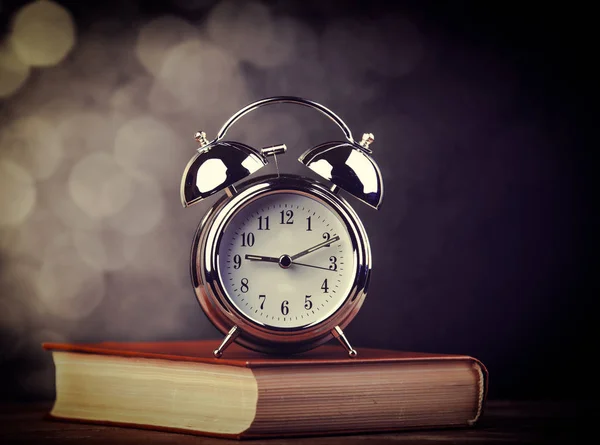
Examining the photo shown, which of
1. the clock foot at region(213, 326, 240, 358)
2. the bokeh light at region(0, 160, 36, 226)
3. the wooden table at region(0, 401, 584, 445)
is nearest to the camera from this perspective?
the wooden table at region(0, 401, 584, 445)

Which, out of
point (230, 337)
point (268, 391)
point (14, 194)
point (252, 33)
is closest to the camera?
point (268, 391)

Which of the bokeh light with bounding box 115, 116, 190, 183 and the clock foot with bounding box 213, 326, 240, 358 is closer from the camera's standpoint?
the clock foot with bounding box 213, 326, 240, 358

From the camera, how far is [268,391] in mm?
1345

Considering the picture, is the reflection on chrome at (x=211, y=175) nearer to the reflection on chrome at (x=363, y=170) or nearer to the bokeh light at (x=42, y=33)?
the reflection on chrome at (x=363, y=170)

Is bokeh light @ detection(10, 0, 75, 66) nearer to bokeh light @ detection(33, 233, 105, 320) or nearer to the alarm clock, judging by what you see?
bokeh light @ detection(33, 233, 105, 320)

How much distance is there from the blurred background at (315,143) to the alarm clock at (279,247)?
0.49 metres

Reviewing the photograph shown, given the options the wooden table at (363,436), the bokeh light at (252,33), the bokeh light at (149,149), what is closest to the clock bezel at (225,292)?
the wooden table at (363,436)

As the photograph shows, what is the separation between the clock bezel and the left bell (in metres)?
0.04

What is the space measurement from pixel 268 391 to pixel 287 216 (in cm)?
34

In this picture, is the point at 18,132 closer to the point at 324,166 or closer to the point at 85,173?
the point at 85,173

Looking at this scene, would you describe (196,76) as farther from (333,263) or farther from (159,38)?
(333,263)

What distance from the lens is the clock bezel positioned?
1499 mm

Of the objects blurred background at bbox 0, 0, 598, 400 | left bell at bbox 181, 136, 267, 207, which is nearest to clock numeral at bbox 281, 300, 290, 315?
left bell at bbox 181, 136, 267, 207

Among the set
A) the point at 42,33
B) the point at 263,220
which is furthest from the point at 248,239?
the point at 42,33
